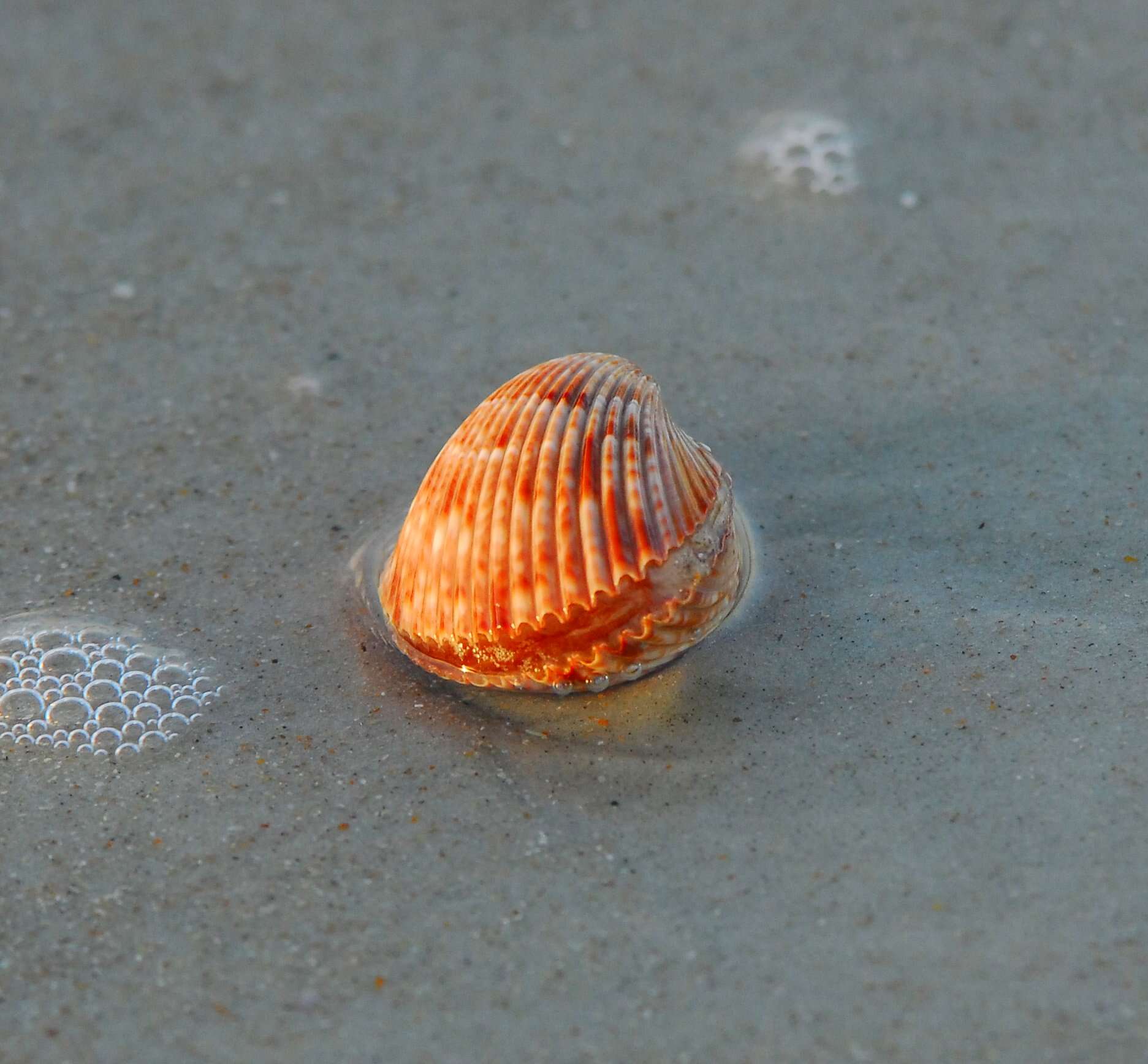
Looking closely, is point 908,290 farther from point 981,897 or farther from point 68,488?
point 68,488

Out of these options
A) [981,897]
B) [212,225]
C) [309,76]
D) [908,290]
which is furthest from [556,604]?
[309,76]

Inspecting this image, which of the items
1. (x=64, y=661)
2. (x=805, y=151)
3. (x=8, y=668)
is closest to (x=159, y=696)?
(x=64, y=661)

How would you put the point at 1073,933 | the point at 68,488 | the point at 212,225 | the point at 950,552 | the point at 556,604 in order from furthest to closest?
the point at 212,225
the point at 68,488
the point at 950,552
the point at 556,604
the point at 1073,933

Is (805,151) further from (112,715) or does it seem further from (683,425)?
(112,715)

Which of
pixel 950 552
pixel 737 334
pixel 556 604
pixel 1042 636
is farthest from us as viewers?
pixel 737 334

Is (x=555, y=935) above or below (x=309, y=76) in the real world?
below

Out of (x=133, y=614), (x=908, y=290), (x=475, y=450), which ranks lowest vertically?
(x=133, y=614)
